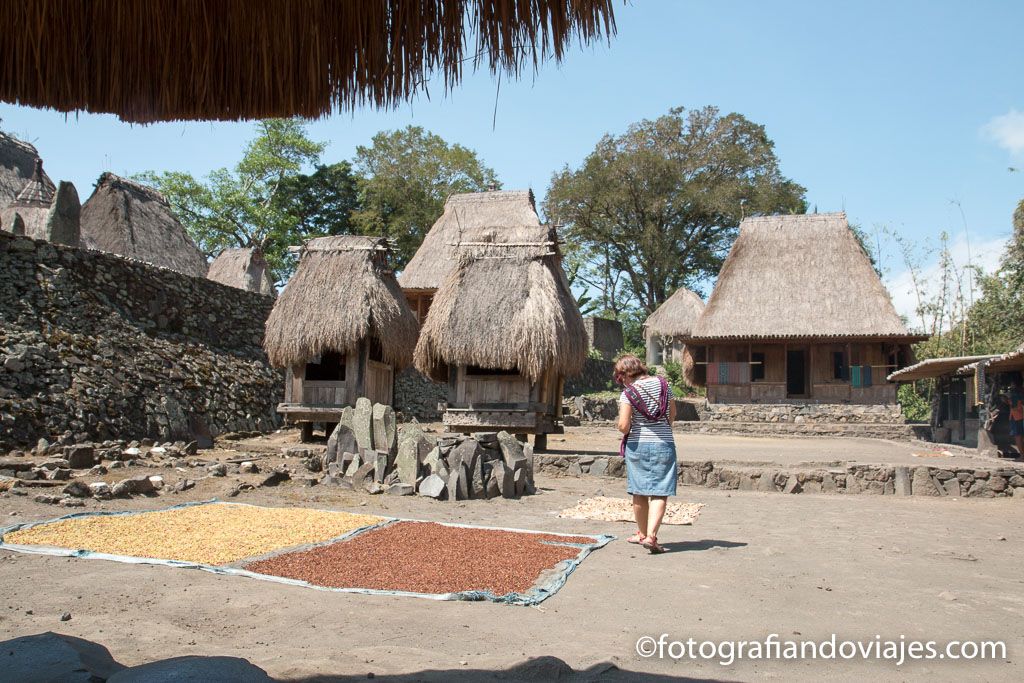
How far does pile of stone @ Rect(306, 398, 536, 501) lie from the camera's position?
8.61 m

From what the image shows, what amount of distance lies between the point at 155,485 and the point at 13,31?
19.2 ft

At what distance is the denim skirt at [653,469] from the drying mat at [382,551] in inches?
22.5

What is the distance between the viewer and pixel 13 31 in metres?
3.02

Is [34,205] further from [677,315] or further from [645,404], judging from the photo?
[677,315]

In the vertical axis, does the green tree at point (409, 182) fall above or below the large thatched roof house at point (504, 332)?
above

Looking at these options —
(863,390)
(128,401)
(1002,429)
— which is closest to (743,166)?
(863,390)

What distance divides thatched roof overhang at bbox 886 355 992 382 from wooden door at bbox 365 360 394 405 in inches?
486

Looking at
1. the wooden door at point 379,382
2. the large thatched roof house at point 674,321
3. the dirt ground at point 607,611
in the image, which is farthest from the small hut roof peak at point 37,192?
the large thatched roof house at point 674,321

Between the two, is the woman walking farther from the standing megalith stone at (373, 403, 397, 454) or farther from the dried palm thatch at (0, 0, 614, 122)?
the standing megalith stone at (373, 403, 397, 454)

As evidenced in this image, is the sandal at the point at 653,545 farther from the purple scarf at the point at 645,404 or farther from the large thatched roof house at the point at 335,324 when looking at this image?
the large thatched roof house at the point at 335,324

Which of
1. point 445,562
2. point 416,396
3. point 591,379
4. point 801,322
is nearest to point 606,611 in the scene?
point 445,562

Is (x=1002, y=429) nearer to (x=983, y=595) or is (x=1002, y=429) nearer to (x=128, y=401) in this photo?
(x=983, y=595)

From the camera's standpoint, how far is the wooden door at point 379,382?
1377 centimetres

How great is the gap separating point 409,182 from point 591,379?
13.2 metres
